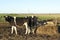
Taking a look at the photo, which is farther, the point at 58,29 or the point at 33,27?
the point at 58,29

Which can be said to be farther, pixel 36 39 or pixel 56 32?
pixel 56 32

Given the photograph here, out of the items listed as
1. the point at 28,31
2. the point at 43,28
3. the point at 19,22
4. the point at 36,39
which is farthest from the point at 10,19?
the point at 36,39

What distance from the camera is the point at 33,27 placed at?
16375 millimetres

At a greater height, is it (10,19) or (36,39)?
(10,19)

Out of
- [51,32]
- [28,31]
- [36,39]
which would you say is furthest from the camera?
[51,32]

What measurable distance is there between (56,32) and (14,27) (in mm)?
3803

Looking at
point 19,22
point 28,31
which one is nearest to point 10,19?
point 19,22

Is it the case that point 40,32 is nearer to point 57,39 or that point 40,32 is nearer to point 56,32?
point 56,32

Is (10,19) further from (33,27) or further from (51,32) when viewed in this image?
(51,32)

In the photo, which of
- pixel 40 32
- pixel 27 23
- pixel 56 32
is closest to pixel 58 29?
pixel 56 32

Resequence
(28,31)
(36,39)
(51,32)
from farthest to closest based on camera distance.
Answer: (51,32) < (28,31) < (36,39)

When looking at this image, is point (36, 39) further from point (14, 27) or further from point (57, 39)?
point (14, 27)

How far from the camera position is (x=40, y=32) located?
17125mm

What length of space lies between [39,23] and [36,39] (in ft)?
12.3
